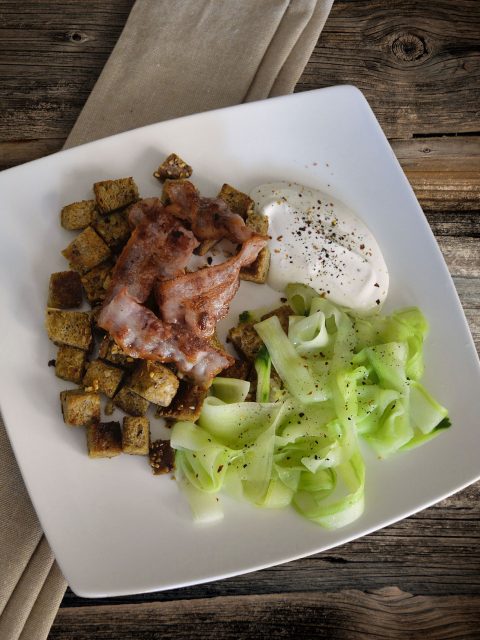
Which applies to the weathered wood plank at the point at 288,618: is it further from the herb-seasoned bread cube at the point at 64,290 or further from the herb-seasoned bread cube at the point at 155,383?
the herb-seasoned bread cube at the point at 64,290

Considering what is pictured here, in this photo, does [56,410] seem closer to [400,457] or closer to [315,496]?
[315,496]

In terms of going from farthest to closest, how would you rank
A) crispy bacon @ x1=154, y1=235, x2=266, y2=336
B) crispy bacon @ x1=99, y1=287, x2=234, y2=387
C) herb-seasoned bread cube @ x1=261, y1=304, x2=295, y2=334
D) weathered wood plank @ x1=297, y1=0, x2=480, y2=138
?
weathered wood plank @ x1=297, y1=0, x2=480, y2=138, herb-seasoned bread cube @ x1=261, y1=304, x2=295, y2=334, crispy bacon @ x1=154, y1=235, x2=266, y2=336, crispy bacon @ x1=99, y1=287, x2=234, y2=387

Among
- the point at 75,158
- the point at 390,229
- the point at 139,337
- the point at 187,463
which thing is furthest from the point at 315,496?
the point at 75,158

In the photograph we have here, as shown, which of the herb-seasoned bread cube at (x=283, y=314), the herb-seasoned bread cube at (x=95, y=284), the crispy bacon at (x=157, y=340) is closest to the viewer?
the crispy bacon at (x=157, y=340)

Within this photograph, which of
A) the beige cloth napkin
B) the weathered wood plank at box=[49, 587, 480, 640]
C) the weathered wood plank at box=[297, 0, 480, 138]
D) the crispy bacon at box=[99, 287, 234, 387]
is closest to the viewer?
the crispy bacon at box=[99, 287, 234, 387]

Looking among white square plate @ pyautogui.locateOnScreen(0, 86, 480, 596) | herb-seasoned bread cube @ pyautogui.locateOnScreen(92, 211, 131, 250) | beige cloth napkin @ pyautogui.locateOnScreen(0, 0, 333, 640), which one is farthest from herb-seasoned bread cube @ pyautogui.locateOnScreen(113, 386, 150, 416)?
beige cloth napkin @ pyautogui.locateOnScreen(0, 0, 333, 640)

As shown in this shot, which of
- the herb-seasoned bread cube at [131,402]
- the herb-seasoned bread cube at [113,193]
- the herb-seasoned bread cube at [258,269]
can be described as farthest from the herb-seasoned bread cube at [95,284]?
the herb-seasoned bread cube at [258,269]

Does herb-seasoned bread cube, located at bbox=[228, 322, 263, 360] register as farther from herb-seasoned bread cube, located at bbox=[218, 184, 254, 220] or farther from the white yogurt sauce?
herb-seasoned bread cube, located at bbox=[218, 184, 254, 220]
